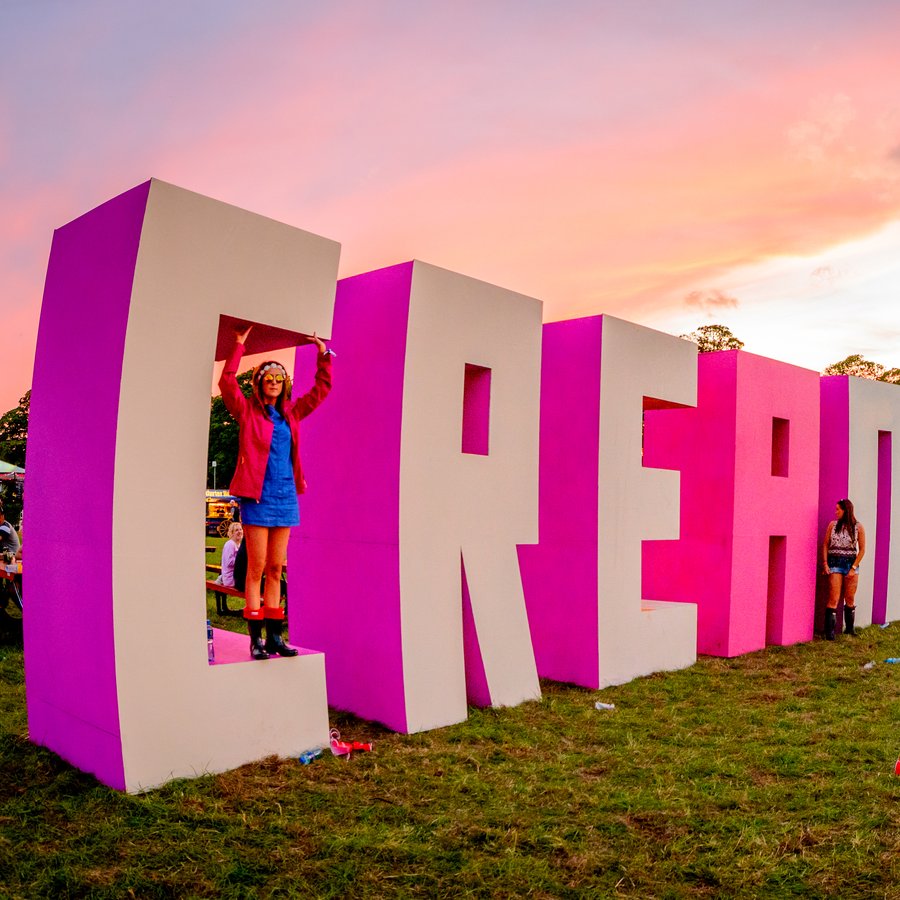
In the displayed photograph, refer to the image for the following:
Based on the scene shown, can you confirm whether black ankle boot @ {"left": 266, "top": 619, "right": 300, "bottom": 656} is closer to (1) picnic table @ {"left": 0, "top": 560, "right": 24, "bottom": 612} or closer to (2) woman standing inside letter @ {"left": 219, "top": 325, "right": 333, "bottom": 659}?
(2) woman standing inside letter @ {"left": 219, "top": 325, "right": 333, "bottom": 659}

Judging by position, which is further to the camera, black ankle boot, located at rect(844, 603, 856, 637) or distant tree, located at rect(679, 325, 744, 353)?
distant tree, located at rect(679, 325, 744, 353)

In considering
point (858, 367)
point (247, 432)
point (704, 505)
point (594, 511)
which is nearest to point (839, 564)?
point (704, 505)

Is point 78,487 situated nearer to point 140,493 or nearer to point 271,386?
point 140,493

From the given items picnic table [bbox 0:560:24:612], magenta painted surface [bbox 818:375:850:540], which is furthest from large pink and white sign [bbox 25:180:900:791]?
picnic table [bbox 0:560:24:612]

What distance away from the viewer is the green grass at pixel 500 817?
169 inches

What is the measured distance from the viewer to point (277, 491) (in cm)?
614

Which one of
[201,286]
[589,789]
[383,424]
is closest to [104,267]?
[201,286]

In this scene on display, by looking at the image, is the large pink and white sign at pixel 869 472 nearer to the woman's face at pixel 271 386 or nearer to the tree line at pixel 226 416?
the woman's face at pixel 271 386

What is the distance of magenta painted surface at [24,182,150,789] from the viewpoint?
539cm

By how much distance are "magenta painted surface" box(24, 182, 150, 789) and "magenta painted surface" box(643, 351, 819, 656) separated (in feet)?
24.2

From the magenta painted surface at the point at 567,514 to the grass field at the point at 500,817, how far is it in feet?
4.66

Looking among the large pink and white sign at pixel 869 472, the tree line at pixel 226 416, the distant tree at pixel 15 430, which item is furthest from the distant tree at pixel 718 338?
the distant tree at pixel 15 430

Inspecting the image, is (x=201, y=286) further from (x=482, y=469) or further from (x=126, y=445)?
(x=482, y=469)

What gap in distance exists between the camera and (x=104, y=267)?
224 inches
